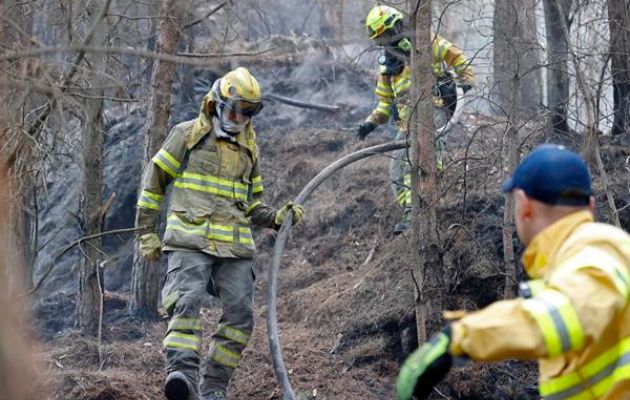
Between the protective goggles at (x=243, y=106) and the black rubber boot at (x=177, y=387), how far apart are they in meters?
1.96

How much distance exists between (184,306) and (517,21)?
11.2 ft

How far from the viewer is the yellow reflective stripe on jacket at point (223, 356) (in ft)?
24.2

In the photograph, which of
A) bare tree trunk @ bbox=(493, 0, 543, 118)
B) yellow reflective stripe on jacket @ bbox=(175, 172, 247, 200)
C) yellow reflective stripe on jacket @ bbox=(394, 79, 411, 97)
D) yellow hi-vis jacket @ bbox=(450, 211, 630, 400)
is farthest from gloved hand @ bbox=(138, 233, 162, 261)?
yellow hi-vis jacket @ bbox=(450, 211, 630, 400)

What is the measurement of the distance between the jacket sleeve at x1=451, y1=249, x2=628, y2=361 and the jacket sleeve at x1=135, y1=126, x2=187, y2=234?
178 inches

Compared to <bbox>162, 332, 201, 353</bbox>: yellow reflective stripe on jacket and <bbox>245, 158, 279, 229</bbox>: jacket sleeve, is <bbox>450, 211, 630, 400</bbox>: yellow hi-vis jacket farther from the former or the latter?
<bbox>245, 158, 279, 229</bbox>: jacket sleeve

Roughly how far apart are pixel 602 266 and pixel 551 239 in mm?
321

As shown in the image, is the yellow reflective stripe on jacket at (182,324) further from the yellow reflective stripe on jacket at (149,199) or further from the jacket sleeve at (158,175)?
the yellow reflective stripe on jacket at (149,199)

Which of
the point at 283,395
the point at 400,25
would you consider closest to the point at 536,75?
the point at 400,25

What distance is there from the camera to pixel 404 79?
9719mm

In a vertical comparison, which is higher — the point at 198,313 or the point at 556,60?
the point at 556,60

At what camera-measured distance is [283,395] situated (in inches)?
298

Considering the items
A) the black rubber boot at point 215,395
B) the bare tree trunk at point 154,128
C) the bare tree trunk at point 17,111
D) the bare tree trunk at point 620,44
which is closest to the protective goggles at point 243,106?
the bare tree trunk at point 17,111

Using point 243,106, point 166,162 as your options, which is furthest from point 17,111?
point 243,106

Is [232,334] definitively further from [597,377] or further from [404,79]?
→ [597,377]
